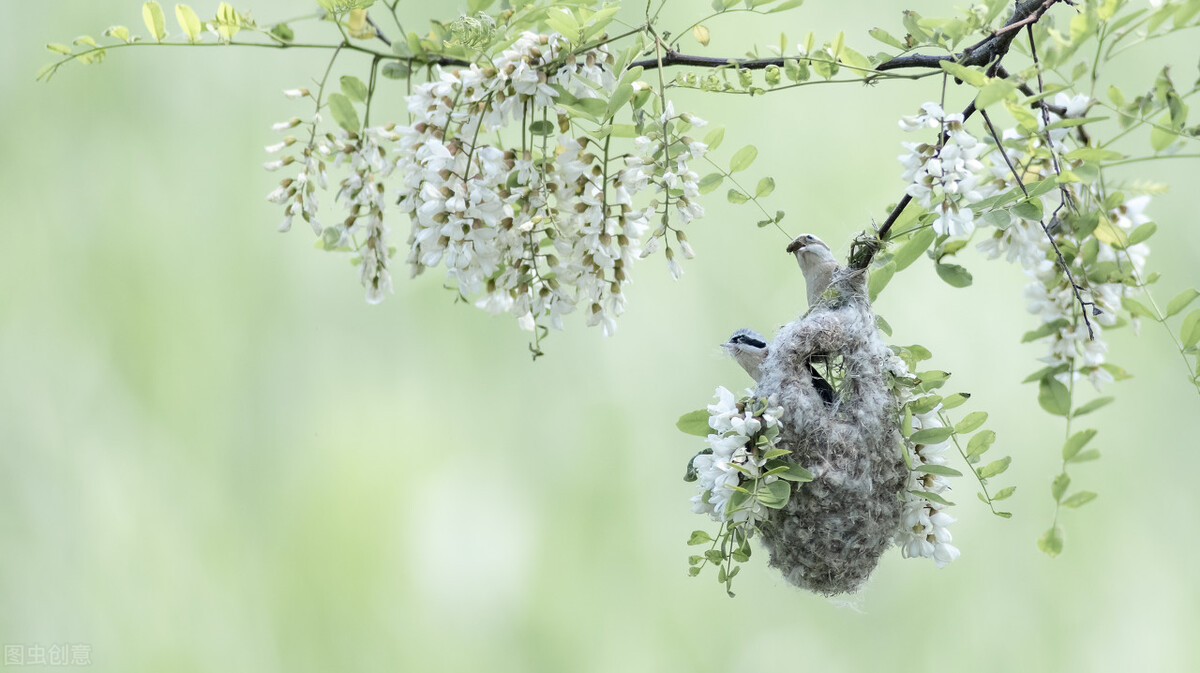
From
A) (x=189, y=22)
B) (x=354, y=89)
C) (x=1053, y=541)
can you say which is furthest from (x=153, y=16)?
(x=1053, y=541)

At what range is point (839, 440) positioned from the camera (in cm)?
80

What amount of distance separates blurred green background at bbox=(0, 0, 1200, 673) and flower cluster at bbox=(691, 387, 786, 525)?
69cm

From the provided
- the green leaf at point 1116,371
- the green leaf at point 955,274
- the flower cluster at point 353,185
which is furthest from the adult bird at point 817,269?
the flower cluster at point 353,185

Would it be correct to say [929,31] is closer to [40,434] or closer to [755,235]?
[755,235]

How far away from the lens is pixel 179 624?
1471 mm

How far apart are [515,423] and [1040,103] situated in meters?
0.99

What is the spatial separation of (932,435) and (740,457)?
0.15m

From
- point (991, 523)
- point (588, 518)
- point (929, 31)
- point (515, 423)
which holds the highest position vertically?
point (929, 31)

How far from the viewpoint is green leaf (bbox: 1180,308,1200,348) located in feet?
2.30

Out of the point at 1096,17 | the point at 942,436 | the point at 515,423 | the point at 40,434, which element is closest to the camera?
the point at 1096,17

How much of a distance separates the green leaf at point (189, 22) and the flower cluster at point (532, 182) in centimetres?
22

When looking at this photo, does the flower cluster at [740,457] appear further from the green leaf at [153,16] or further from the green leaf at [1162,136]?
the green leaf at [153,16]

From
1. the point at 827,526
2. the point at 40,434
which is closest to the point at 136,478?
the point at 40,434

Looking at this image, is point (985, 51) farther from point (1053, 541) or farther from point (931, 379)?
point (1053, 541)
